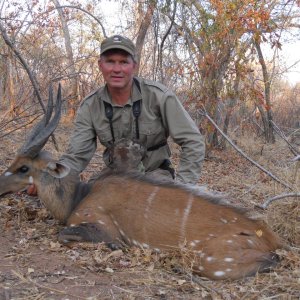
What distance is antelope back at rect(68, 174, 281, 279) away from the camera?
3256 mm

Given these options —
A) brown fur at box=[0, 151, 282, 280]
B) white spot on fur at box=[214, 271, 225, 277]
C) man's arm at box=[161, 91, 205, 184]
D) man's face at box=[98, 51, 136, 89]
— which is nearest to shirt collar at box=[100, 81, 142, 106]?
man's face at box=[98, 51, 136, 89]

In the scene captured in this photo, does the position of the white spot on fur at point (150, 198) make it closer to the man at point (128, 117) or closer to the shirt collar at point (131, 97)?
the man at point (128, 117)

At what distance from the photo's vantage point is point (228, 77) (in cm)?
878

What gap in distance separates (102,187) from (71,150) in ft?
2.52

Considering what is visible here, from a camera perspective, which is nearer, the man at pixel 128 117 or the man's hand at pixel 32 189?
the man's hand at pixel 32 189

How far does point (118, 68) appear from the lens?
14.4 feet

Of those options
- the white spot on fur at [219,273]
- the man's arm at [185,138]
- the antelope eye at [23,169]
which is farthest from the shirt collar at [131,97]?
the white spot on fur at [219,273]

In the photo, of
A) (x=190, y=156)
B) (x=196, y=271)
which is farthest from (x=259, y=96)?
(x=196, y=271)

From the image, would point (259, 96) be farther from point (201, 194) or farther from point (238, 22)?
point (201, 194)

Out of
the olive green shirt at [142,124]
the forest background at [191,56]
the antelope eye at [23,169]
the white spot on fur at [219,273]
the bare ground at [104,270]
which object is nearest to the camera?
the bare ground at [104,270]

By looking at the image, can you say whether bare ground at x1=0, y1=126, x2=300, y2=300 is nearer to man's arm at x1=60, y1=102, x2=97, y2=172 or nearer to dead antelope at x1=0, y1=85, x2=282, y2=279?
dead antelope at x1=0, y1=85, x2=282, y2=279

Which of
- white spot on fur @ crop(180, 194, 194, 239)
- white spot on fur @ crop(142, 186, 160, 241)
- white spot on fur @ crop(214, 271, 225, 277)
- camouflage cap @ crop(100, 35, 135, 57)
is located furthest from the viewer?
camouflage cap @ crop(100, 35, 135, 57)

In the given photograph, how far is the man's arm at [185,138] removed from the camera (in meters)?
4.38

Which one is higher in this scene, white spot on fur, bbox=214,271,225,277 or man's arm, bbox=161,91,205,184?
man's arm, bbox=161,91,205,184
